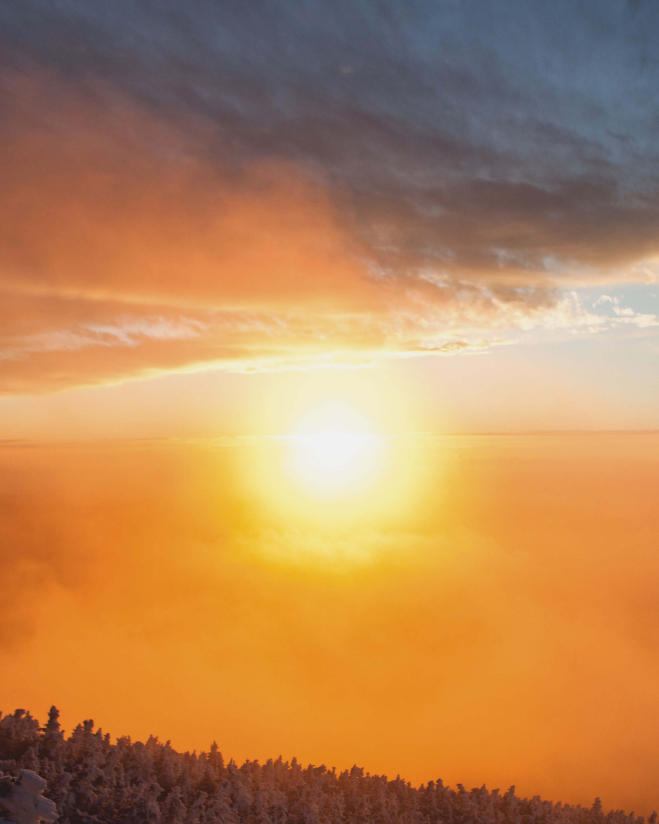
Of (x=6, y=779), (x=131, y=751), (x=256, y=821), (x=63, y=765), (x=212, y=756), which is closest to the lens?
(x=6, y=779)

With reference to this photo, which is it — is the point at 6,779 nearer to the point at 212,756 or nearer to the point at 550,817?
the point at 212,756

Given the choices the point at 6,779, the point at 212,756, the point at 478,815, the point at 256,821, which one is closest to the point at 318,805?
the point at 256,821

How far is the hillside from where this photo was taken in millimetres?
63312

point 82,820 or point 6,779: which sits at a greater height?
point 6,779

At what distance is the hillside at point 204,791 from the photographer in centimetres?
6331

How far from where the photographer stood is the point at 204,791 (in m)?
76.8

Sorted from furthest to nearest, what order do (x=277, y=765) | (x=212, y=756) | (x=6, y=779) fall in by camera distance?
1. (x=277, y=765)
2. (x=212, y=756)
3. (x=6, y=779)

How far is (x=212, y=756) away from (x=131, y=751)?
1422cm

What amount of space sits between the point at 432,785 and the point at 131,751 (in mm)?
58477

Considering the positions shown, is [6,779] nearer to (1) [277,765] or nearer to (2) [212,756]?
(2) [212,756]

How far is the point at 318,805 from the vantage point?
3275 inches

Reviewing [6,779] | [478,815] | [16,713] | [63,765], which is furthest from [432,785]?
[6,779]

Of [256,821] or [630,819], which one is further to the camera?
[630,819]

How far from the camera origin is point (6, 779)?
3488cm
